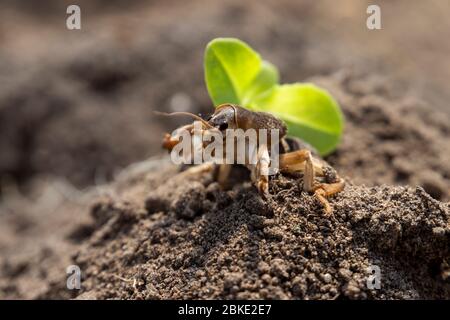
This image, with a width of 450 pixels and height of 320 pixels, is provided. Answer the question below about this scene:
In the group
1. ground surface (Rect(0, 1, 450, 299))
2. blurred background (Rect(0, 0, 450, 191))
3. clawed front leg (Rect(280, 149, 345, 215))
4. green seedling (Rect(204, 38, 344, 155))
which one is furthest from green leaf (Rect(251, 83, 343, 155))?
blurred background (Rect(0, 0, 450, 191))

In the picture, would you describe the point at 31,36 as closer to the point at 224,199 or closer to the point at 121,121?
the point at 121,121

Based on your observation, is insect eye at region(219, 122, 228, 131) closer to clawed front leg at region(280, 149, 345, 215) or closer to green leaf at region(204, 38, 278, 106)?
clawed front leg at region(280, 149, 345, 215)

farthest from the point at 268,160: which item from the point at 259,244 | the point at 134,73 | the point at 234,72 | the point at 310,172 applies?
the point at 134,73

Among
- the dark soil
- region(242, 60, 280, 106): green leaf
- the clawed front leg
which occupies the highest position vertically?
region(242, 60, 280, 106): green leaf

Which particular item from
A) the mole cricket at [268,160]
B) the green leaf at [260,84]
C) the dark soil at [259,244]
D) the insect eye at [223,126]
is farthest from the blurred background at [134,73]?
the insect eye at [223,126]

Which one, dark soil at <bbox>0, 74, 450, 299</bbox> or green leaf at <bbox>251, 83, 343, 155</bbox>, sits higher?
green leaf at <bbox>251, 83, 343, 155</bbox>
